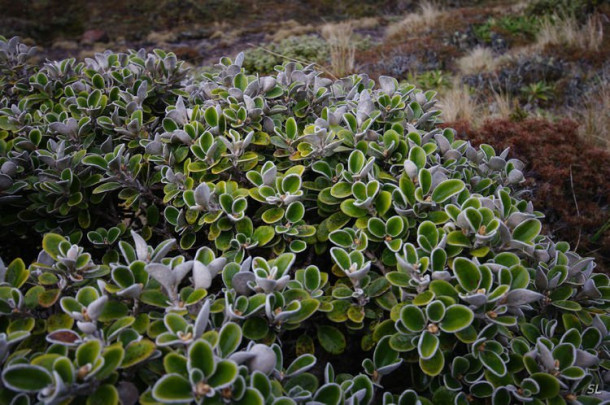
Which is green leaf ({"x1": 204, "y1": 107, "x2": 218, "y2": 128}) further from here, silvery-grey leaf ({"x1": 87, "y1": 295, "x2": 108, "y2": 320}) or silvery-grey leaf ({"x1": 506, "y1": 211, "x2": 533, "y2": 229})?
silvery-grey leaf ({"x1": 506, "y1": 211, "x2": 533, "y2": 229})

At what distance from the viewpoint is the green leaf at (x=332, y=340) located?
1.34m

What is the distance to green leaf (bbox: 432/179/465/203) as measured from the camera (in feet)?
4.88

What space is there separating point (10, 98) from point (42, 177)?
1.28 metres

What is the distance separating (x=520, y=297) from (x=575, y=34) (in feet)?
25.2

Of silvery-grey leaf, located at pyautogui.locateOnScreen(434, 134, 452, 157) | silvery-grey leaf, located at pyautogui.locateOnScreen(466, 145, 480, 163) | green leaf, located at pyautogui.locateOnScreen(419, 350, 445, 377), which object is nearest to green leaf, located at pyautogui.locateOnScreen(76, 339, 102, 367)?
green leaf, located at pyautogui.locateOnScreen(419, 350, 445, 377)

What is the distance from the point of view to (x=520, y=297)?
47.1 inches

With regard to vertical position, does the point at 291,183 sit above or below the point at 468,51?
above

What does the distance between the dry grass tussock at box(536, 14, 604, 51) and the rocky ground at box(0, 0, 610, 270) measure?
29 millimetres

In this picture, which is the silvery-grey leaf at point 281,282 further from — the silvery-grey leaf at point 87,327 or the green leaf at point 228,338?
the silvery-grey leaf at point 87,327

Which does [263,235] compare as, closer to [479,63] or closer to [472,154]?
[472,154]

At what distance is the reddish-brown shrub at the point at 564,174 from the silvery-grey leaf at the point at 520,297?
2.11 metres

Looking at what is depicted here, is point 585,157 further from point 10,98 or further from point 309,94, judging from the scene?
point 10,98

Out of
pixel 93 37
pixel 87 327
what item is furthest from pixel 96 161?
pixel 93 37

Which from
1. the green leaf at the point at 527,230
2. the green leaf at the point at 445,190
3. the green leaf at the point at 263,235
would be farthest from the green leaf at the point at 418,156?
the green leaf at the point at 263,235
